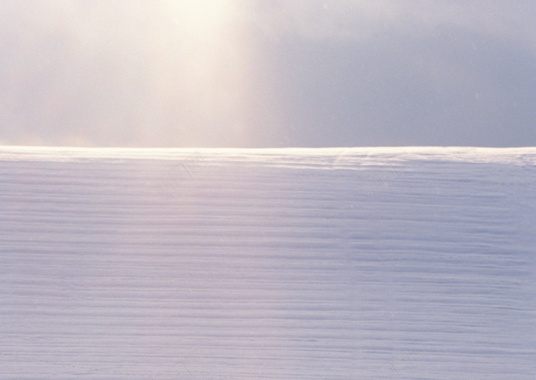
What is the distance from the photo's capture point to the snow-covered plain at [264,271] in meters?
1.16

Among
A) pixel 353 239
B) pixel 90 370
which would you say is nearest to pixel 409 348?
pixel 353 239

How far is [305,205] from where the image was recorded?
1288 mm

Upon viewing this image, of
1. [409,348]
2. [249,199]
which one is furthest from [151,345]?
[409,348]

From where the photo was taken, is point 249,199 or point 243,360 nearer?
point 243,360

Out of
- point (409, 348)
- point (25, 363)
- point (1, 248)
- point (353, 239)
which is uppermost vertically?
point (353, 239)

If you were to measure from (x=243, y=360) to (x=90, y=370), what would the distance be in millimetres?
292

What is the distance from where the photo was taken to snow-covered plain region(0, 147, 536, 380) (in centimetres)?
116

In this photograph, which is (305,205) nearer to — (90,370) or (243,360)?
(243,360)

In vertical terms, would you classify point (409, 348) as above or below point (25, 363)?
above

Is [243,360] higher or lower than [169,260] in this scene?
lower

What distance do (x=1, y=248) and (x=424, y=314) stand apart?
87cm

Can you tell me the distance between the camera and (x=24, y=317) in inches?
46.4

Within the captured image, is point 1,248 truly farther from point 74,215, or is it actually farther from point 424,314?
point 424,314

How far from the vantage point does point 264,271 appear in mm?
1221
